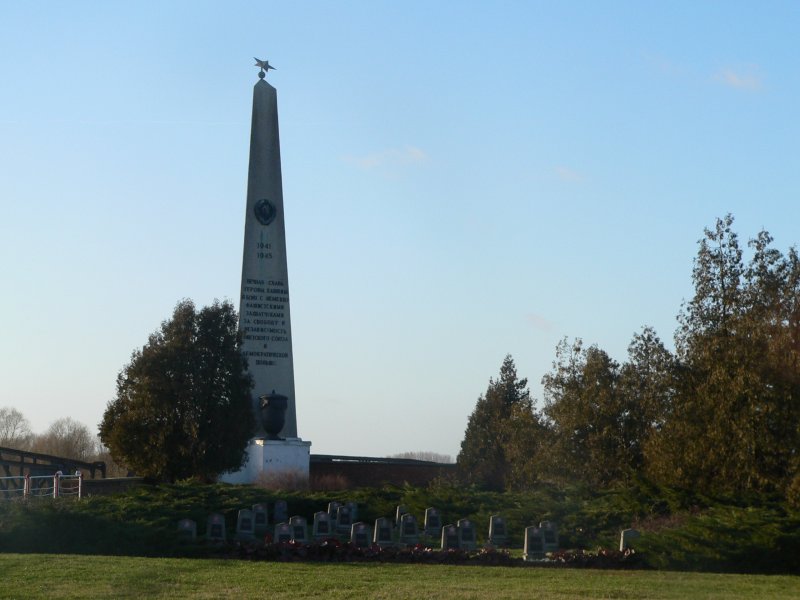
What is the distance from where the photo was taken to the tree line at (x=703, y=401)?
21297mm

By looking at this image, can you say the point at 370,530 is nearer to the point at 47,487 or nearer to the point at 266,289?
the point at 47,487

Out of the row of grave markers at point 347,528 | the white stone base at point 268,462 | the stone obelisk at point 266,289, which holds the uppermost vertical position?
the stone obelisk at point 266,289

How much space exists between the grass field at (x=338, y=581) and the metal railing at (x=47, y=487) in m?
8.63

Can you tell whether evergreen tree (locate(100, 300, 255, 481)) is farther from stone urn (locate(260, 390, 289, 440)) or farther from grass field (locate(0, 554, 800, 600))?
grass field (locate(0, 554, 800, 600))

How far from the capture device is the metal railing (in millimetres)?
25514

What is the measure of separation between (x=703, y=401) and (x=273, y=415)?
16824 mm

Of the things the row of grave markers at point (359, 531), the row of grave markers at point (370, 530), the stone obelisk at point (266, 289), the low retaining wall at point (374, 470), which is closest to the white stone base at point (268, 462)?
the low retaining wall at point (374, 470)

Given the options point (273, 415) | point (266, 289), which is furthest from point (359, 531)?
point (266, 289)

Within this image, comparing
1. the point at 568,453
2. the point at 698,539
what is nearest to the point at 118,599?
the point at 698,539

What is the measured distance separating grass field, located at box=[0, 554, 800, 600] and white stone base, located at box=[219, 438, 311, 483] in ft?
61.0

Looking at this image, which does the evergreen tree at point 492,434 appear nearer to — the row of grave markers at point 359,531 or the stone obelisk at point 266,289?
the stone obelisk at point 266,289

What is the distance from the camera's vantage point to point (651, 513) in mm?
21094

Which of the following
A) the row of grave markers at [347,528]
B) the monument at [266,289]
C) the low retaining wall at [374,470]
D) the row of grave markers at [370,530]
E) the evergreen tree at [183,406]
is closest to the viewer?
the row of grave markers at [370,530]

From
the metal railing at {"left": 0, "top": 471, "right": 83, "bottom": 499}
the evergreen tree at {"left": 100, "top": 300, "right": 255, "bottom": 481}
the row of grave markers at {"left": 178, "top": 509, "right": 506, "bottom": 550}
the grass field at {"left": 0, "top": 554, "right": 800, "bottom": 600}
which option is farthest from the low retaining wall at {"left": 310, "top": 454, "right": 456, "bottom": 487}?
the grass field at {"left": 0, "top": 554, "right": 800, "bottom": 600}
